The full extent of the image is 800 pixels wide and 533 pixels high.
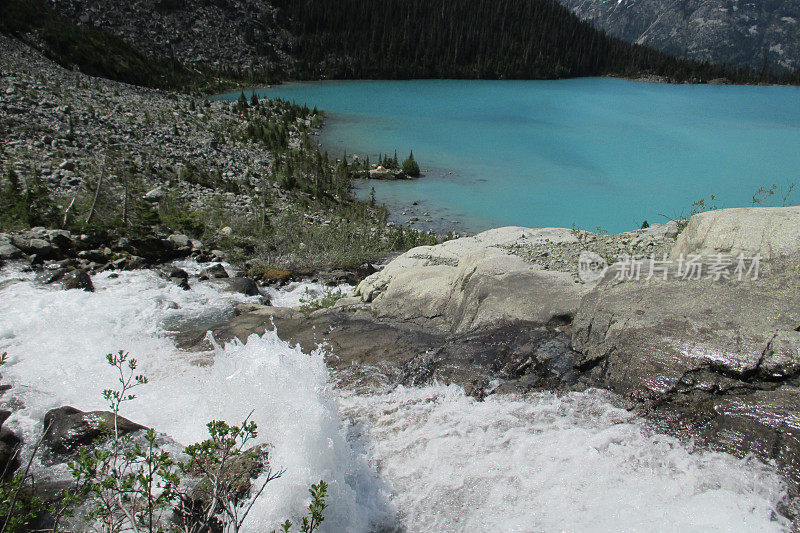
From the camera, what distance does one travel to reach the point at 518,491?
270cm

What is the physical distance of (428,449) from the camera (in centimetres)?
310

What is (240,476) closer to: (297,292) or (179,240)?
(297,292)

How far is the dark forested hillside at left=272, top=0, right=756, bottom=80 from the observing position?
44.6 m

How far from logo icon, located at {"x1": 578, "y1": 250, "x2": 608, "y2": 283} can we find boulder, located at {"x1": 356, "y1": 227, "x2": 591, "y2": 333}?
15 centimetres

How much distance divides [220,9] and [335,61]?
1027 cm

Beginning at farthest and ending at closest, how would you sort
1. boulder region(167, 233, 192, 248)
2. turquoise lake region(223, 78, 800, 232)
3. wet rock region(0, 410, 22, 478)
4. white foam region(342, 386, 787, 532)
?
1. turquoise lake region(223, 78, 800, 232)
2. boulder region(167, 233, 192, 248)
3. wet rock region(0, 410, 22, 478)
4. white foam region(342, 386, 787, 532)

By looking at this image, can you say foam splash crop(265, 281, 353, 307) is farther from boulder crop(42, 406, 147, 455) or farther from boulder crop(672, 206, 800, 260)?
boulder crop(672, 206, 800, 260)

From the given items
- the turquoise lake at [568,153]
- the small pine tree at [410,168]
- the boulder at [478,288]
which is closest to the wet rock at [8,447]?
the boulder at [478,288]

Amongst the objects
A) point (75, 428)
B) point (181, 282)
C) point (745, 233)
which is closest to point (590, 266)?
point (745, 233)

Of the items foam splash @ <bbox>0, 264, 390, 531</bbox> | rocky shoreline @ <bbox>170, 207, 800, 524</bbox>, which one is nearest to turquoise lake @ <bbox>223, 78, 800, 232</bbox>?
rocky shoreline @ <bbox>170, 207, 800, 524</bbox>

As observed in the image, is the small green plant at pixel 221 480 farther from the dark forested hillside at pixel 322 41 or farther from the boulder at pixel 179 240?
the dark forested hillside at pixel 322 41

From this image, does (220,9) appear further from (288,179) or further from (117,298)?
(117,298)

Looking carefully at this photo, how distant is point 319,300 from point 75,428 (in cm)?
360

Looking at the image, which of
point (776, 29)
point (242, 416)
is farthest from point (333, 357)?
point (776, 29)
